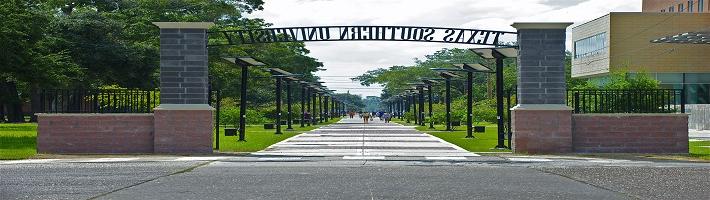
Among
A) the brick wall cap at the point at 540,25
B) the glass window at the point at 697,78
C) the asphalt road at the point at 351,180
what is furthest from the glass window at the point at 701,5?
the asphalt road at the point at 351,180

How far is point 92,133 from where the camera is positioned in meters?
28.1

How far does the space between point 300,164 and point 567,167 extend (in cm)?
550

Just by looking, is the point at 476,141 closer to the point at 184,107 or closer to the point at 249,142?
the point at 249,142

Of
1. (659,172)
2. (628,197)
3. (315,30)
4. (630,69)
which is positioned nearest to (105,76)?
(630,69)

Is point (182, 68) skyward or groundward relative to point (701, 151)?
skyward

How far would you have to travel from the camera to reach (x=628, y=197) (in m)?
15.0

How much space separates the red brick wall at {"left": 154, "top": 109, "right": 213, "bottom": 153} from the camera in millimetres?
27812

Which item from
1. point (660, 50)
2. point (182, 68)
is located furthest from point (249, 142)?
point (660, 50)

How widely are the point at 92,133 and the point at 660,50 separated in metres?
59.4

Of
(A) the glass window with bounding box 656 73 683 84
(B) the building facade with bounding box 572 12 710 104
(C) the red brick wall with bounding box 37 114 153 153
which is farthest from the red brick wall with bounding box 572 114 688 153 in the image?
(A) the glass window with bounding box 656 73 683 84

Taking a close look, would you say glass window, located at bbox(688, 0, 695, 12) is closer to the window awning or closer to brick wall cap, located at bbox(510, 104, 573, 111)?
the window awning

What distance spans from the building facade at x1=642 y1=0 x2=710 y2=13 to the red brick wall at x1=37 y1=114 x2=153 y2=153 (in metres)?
63.6

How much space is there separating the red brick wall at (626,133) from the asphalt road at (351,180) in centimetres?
457

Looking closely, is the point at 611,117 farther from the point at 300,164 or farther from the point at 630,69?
the point at 630,69
